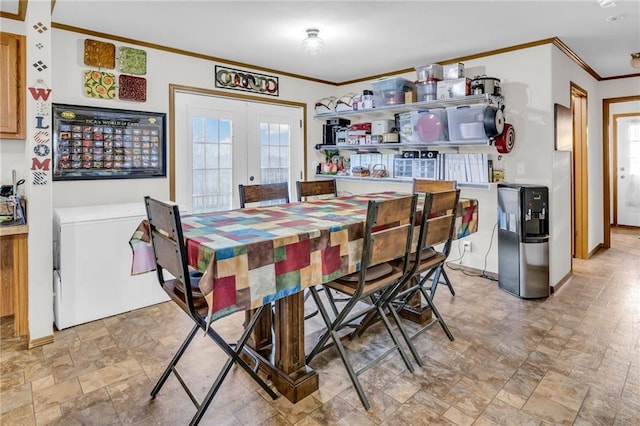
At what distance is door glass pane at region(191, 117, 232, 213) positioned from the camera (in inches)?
161

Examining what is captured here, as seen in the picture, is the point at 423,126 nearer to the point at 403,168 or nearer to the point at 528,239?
the point at 403,168

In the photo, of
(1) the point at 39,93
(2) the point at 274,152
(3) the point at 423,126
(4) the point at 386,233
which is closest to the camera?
(4) the point at 386,233

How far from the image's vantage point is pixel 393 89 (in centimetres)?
430

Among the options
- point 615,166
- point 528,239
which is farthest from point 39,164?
point 615,166

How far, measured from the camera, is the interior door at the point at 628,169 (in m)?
6.49

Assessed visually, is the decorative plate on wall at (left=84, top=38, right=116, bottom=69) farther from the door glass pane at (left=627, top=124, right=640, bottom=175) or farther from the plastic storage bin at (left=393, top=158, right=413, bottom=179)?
the door glass pane at (left=627, top=124, right=640, bottom=175)

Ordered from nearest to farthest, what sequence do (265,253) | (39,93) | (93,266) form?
(265,253)
(39,93)
(93,266)

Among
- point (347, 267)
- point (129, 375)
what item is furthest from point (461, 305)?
point (129, 375)

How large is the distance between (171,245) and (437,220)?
1.47 m

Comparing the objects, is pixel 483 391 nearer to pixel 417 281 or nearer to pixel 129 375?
pixel 417 281

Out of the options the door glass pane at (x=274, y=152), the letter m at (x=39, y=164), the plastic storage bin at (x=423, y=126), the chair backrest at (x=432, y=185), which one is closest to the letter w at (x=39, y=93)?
the letter m at (x=39, y=164)

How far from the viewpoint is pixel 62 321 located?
2746 mm

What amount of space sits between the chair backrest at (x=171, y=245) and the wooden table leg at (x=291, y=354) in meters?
0.46

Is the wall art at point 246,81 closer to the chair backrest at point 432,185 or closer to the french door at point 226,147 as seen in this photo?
the french door at point 226,147
